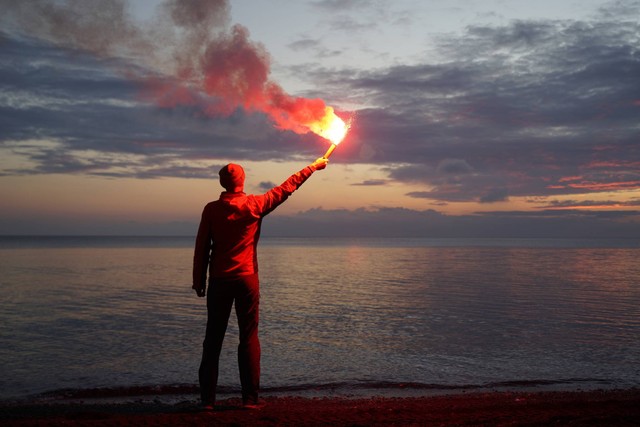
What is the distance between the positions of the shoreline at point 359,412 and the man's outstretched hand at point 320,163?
11.1ft

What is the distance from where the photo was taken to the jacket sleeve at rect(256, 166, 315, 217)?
7807mm

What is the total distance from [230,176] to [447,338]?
11.5 m

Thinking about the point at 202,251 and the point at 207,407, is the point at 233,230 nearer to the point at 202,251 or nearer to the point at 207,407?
the point at 202,251

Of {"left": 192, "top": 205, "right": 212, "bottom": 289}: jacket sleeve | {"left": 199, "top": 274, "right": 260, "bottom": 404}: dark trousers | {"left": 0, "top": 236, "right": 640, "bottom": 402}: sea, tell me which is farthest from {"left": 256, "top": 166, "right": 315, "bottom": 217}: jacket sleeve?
{"left": 0, "top": 236, "right": 640, "bottom": 402}: sea

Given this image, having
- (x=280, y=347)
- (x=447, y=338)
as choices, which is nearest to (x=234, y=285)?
(x=280, y=347)

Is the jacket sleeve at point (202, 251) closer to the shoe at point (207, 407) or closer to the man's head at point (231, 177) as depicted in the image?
the man's head at point (231, 177)

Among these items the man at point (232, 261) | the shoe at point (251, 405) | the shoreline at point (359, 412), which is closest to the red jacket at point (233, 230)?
the man at point (232, 261)

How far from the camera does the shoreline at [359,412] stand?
745 cm

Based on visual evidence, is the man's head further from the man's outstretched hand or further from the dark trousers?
the dark trousers

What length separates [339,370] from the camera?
1288cm

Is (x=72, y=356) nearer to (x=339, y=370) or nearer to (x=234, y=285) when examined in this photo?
(x=339, y=370)

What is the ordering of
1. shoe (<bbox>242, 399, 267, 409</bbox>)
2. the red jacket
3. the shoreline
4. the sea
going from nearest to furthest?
the shoreline → the red jacket → shoe (<bbox>242, 399, 267, 409</bbox>) → the sea

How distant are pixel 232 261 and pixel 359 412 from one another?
280cm

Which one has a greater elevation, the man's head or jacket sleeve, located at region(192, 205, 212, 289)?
the man's head
